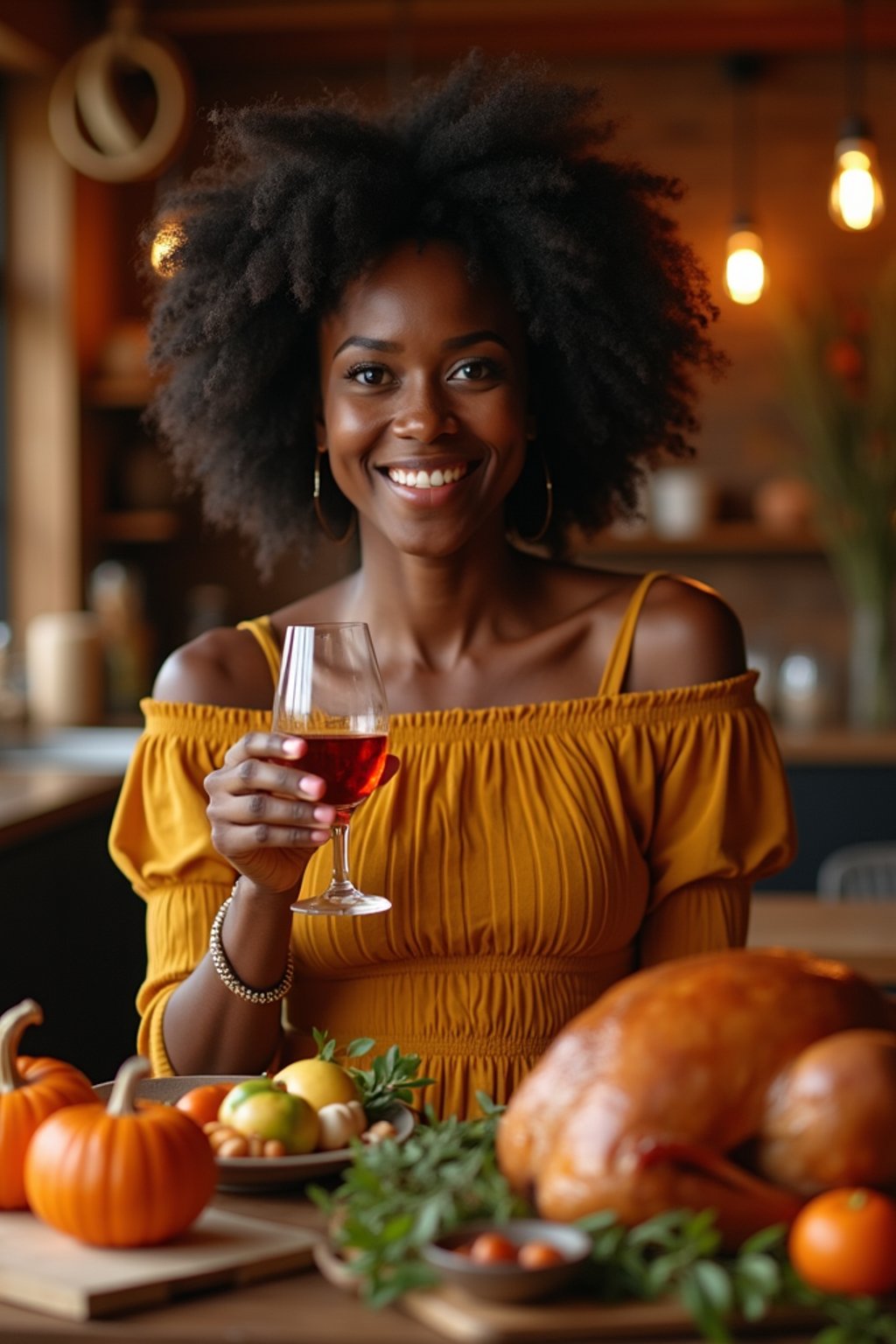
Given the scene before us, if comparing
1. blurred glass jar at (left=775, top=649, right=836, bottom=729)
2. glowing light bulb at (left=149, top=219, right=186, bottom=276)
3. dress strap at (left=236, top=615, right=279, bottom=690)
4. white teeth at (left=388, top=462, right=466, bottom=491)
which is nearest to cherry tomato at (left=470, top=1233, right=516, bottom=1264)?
white teeth at (left=388, top=462, right=466, bottom=491)

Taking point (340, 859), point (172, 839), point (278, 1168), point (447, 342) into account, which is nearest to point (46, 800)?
point (172, 839)

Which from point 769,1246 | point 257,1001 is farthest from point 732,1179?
point 257,1001

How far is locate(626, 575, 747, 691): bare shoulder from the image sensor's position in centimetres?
184

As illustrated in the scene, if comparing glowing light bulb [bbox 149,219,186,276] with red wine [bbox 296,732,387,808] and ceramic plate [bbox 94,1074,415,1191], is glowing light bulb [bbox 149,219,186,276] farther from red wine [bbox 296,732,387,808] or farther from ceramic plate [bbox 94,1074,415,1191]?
ceramic plate [bbox 94,1074,415,1191]

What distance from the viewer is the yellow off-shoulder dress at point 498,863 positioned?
5.61ft

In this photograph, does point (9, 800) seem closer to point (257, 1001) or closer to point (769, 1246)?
point (257, 1001)

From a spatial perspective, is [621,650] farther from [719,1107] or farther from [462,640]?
[719,1107]

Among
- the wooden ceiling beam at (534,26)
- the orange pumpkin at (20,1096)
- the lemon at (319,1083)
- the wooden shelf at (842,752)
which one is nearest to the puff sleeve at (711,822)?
the lemon at (319,1083)

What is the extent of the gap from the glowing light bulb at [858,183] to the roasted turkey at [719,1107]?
11.8ft

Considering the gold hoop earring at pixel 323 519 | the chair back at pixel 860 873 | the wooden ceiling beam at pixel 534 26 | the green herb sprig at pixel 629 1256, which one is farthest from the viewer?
the wooden ceiling beam at pixel 534 26

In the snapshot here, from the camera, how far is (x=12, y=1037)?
1050 mm

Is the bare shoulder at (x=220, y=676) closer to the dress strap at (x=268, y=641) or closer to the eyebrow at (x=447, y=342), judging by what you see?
the dress strap at (x=268, y=641)

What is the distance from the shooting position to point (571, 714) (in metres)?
1.80

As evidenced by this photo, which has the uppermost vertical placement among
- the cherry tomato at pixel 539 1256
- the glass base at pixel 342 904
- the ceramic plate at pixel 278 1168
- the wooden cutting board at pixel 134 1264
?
the glass base at pixel 342 904
